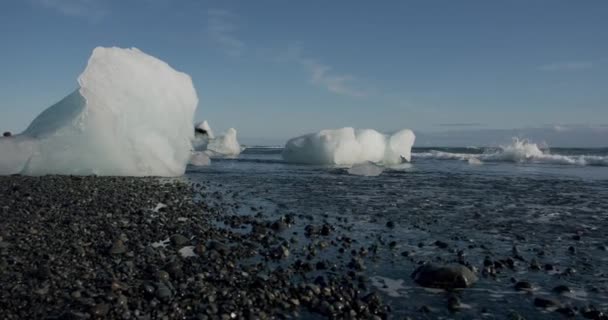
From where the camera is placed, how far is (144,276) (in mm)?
4723

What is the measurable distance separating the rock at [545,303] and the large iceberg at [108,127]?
12096 mm

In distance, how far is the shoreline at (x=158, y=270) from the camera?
3.96 metres

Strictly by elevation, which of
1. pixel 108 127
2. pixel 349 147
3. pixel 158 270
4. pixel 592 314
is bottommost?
pixel 592 314

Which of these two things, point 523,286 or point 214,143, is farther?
point 214,143

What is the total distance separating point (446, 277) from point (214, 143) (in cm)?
3838

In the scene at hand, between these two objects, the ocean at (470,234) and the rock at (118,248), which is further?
the rock at (118,248)

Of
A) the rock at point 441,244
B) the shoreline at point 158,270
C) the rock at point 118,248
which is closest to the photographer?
the shoreline at point 158,270

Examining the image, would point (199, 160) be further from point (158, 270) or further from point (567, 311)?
point (567, 311)

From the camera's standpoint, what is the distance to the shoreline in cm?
396

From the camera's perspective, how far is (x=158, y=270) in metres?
4.81

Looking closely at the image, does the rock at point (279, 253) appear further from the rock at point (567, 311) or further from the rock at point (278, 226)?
the rock at point (567, 311)

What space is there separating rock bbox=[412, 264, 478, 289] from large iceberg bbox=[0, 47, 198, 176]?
36.3 ft

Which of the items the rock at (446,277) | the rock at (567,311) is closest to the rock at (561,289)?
the rock at (567,311)

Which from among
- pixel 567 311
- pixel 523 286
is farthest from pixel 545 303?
pixel 523 286
